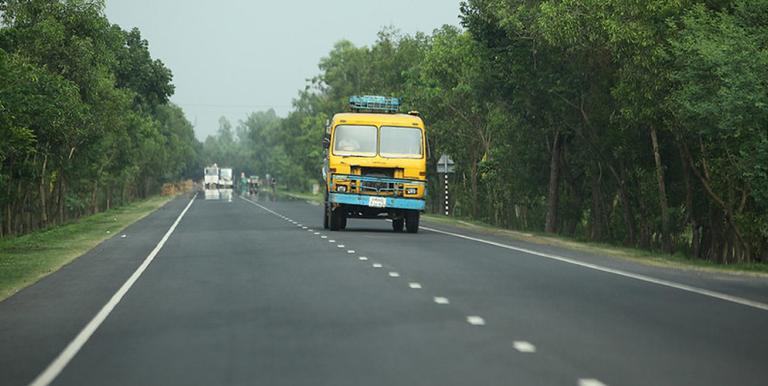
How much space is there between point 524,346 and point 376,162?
2144cm

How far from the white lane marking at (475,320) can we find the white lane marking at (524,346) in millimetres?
1340

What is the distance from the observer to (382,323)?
11.8 m

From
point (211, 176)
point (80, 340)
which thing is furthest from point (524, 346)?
point (211, 176)

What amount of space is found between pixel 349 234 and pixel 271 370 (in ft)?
72.7

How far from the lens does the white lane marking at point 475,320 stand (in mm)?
11812

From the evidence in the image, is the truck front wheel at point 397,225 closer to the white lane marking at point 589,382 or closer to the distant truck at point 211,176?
the white lane marking at point 589,382

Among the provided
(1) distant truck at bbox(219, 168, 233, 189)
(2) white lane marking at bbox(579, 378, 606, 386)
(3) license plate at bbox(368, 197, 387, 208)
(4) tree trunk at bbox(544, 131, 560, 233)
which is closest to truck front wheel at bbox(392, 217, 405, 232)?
(3) license plate at bbox(368, 197, 387, 208)

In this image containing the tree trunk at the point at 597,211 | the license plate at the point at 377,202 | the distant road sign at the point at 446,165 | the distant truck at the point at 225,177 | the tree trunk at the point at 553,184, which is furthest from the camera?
the distant truck at the point at 225,177

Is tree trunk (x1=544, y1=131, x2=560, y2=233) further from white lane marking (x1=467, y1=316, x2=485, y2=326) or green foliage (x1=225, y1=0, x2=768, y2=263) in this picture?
white lane marking (x1=467, y1=316, x2=485, y2=326)

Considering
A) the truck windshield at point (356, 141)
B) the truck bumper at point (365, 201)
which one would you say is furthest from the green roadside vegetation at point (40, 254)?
the truck windshield at point (356, 141)

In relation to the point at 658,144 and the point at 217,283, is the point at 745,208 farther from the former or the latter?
the point at 217,283

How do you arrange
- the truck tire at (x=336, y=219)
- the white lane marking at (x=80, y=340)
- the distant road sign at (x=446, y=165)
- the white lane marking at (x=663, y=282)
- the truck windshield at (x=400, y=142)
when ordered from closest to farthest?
the white lane marking at (x=80, y=340) < the white lane marking at (x=663, y=282) < the truck windshield at (x=400, y=142) < the truck tire at (x=336, y=219) < the distant road sign at (x=446, y=165)

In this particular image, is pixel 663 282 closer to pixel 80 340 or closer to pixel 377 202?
pixel 80 340

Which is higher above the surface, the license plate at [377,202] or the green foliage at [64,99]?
the green foliage at [64,99]
